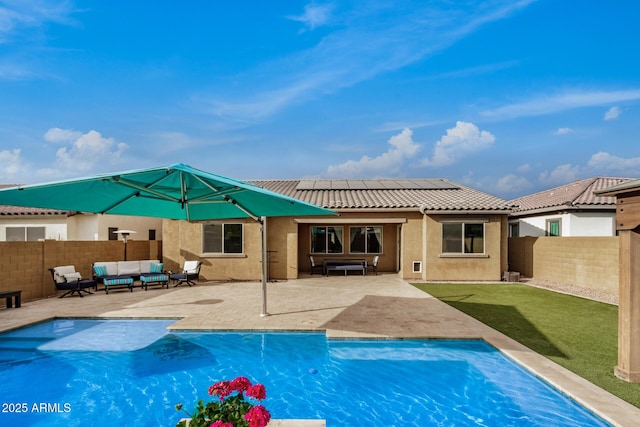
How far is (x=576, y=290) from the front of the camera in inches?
514

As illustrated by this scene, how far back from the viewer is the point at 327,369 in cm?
585

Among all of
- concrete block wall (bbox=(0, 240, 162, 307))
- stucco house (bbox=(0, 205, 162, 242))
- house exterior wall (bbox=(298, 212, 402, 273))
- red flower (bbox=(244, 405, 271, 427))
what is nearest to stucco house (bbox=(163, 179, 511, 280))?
house exterior wall (bbox=(298, 212, 402, 273))

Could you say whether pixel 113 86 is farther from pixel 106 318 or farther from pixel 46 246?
pixel 106 318

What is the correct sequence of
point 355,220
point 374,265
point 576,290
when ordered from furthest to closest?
point 374,265 → point 355,220 → point 576,290

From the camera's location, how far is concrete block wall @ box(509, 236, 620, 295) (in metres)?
12.1

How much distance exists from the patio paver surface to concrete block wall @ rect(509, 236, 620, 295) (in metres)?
6.74

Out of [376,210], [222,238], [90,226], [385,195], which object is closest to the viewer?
[222,238]

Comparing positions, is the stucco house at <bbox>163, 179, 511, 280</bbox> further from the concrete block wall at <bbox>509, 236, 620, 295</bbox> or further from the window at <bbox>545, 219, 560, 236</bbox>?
the window at <bbox>545, 219, 560, 236</bbox>

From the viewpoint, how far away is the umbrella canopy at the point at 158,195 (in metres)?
5.50

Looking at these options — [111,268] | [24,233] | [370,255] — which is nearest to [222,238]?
[111,268]

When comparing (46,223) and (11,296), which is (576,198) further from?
(46,223)

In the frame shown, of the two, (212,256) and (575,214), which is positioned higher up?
(575,214)

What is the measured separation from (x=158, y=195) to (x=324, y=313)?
505 cm

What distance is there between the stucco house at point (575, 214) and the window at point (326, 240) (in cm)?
864
